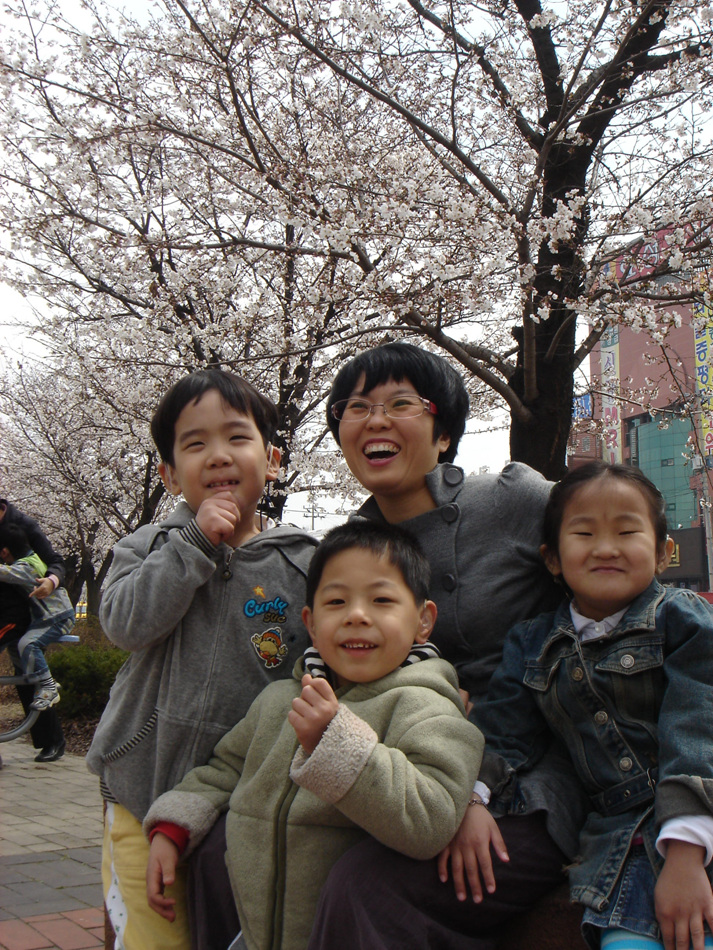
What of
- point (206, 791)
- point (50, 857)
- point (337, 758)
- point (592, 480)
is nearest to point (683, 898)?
point (337, 758)

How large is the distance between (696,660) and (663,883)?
1.27 ft

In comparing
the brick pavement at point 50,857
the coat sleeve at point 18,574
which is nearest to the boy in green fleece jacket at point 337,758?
the brick pavement at point 50,857

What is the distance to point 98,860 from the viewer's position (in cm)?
414

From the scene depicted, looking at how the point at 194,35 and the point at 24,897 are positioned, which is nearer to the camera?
the point at 24,897

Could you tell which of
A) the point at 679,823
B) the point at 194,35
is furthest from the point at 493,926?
the point at 194,35

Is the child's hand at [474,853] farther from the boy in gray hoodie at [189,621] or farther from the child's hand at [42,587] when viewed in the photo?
the child's hand at [42,587]

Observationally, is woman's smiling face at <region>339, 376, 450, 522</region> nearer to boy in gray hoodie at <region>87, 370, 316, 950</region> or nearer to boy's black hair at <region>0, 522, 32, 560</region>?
boy in gray hoodie at <region>87, 370, 316, 950</region>

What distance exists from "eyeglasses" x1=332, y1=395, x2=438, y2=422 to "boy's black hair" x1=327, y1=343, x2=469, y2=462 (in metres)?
0.03

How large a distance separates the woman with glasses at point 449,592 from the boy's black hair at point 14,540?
4440 millimetres

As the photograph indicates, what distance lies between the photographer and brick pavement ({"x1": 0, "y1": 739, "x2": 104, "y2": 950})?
3.16m

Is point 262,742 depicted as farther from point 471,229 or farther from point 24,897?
point 471,229

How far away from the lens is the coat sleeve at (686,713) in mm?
1327

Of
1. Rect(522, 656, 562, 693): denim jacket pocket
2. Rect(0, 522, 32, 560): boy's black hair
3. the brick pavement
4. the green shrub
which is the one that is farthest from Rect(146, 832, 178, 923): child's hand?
the green shrub

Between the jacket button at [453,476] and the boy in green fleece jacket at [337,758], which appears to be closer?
the boy in green fleece jacket at [337,758]
